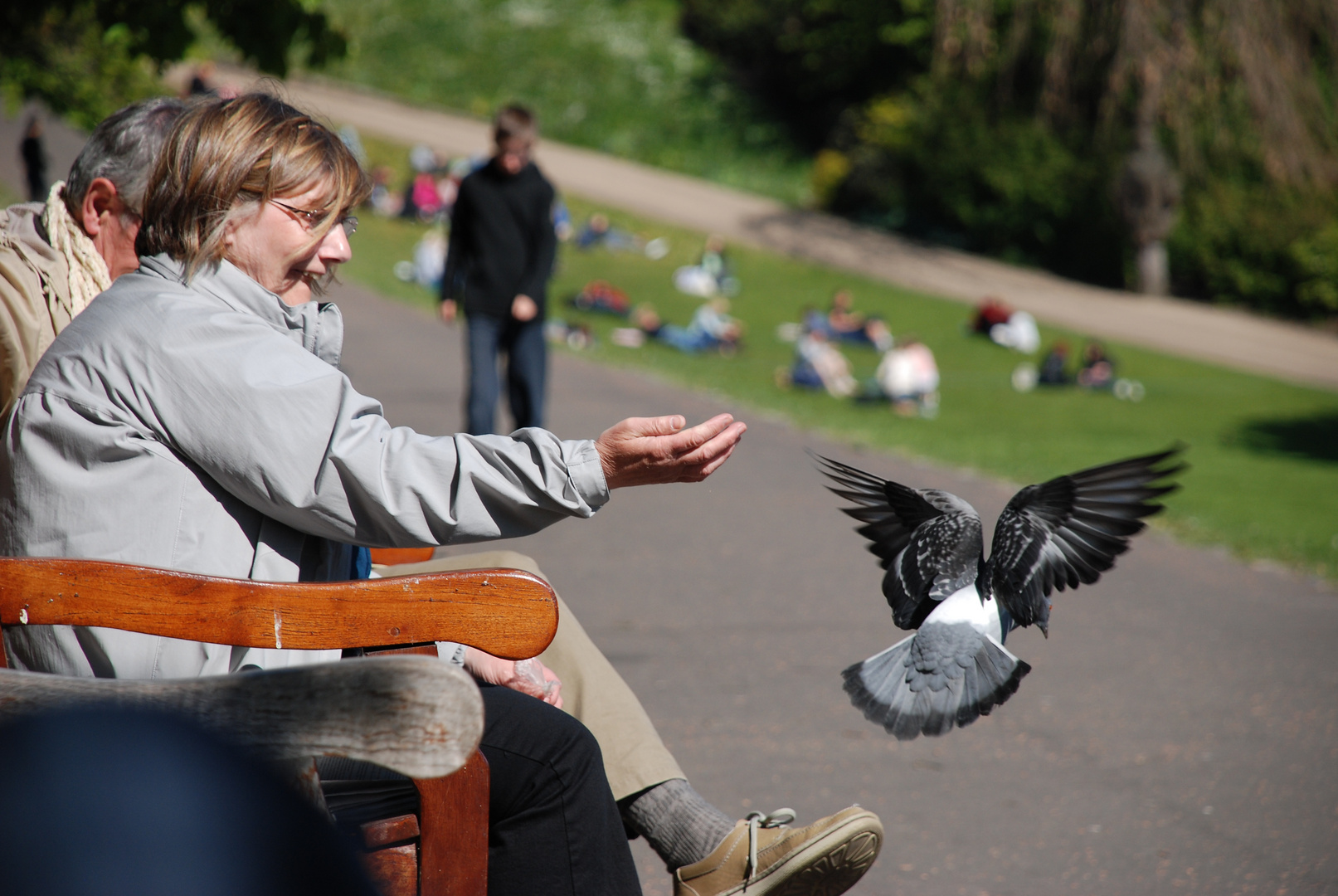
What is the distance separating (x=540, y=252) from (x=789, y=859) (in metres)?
5.41

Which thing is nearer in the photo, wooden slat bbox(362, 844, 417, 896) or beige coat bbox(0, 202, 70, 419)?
wooden slat bbox(362, 844, 417, 896)

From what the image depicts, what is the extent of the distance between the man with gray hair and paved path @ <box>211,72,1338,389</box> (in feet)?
54.5

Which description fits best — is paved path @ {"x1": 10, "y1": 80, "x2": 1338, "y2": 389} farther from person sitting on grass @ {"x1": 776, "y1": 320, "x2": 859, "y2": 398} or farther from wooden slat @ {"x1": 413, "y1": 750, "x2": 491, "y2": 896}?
wooden slat @ {"x1": 413, "y1": 750, "x2": 491, "y2": 896}

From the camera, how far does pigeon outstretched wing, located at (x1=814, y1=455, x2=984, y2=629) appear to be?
2045 millimetres

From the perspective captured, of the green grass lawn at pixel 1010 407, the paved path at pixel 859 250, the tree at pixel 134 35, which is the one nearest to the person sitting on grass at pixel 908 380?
the green grass lawn at pixel 1010 407

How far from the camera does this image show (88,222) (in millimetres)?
2541

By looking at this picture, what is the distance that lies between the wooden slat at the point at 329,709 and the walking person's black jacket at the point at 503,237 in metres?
5.93

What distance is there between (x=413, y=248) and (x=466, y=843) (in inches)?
738

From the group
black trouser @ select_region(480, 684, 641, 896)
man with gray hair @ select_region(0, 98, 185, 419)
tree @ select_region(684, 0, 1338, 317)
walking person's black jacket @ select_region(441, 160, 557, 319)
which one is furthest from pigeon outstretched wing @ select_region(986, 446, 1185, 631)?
tree @ select_region(684, 0, 1338, 317)

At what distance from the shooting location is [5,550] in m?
1.75

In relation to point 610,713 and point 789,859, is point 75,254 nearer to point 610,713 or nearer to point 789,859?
point 610,713

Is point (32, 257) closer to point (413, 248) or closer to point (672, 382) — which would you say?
point (672, 382)

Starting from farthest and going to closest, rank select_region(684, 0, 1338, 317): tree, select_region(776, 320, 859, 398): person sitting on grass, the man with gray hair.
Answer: select_region(684, 0, 1338, 317): tree, select_region(776, 320, 859, 398): person sitting on grass, the man with gray hair

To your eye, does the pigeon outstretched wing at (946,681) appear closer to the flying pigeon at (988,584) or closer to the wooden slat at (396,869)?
the flying pigeon at (988,584)
